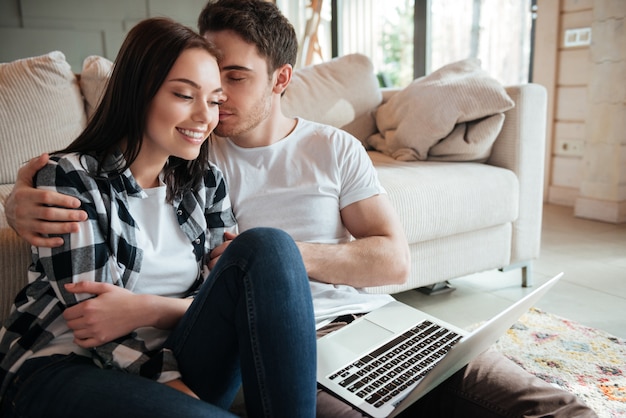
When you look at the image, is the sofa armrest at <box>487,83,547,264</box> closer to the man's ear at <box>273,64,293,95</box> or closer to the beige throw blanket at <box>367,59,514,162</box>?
the beige throw blanket at <box>367,59,514,162</box>

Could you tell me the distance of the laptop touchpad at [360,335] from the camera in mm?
1018

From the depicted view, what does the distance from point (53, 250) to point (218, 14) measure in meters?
0.62

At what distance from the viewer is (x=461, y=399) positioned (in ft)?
3.05

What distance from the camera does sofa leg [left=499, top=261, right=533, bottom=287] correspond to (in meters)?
2.16

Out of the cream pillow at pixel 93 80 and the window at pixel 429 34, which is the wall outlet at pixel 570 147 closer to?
the window at pixel 429 34

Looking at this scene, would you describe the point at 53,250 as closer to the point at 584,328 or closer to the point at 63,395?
the point at 63,395

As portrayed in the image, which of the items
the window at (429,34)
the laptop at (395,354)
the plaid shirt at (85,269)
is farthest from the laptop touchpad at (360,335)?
the window at (429,34)

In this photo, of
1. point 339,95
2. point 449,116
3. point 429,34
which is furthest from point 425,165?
point 429,34

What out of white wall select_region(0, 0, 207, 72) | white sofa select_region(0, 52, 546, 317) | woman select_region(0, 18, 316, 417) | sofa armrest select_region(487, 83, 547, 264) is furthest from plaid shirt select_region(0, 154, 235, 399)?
white wall select_region(0, 0, 207, 72)

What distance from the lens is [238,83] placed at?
120cm

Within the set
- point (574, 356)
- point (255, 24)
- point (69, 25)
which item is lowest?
point (574, 356)

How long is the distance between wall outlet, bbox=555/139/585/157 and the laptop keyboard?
107 inches

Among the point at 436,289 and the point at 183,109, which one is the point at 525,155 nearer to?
the point at 436,289

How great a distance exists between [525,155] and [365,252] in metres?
1.19
